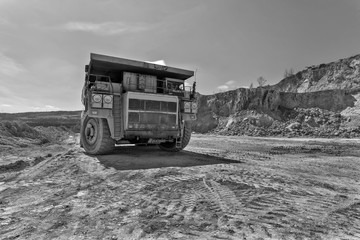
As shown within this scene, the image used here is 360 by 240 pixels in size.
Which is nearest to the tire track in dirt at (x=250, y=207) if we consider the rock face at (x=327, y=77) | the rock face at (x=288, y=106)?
the rock face at (x=288, y=106)

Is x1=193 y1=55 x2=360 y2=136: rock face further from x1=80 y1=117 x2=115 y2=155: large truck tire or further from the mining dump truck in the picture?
x1=80 y1=117 x2=115 y2=155: large truck tire

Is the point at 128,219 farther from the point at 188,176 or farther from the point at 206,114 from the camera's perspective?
the point at 206,114

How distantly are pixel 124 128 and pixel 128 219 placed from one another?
4747mm

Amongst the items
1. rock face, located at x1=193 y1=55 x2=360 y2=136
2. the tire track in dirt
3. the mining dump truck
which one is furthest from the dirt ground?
rock face, located at x1=193 y1=55 x2=360 y2=136

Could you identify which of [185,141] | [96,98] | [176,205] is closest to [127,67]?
[96,98]

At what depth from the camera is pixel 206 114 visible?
137ft

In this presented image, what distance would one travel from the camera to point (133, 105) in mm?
7293

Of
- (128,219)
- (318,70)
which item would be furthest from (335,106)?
(128,219)

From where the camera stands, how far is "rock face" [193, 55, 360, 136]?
101 feet

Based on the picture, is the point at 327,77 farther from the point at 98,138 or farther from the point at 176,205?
the point at 176,205

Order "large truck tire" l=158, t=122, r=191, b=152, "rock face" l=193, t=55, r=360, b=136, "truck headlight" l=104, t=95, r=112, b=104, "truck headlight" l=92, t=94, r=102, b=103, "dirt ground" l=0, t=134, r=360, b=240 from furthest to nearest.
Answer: "rock face" l=193, t=55, r=360, b=136 < "large truck tire" l=158, t=122, r=191, b=152 < "truck headlight" l=104, t=95, r=112, b=104 < "truck headlight" l=92, t=94, r=102, b=103 < "dirt ground" l=0, t=134, r=360, b=240

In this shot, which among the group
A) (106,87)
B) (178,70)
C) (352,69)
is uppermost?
(352,69)

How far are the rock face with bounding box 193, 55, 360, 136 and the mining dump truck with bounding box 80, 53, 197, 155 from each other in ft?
75.5

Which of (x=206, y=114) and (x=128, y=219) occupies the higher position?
(x=206, y=114)
